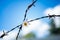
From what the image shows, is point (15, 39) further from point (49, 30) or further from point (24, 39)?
point (49, 30)

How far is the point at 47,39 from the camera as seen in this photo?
0.57 meters

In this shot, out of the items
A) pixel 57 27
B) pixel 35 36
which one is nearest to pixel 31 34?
pixel 35 36

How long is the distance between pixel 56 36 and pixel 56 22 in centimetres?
7

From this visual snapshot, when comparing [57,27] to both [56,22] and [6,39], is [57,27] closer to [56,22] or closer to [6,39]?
[56,22]

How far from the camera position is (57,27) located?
585 millimetres

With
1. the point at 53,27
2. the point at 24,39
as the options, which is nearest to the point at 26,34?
the point at 24,39

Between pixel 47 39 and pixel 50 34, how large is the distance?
0.03 meters

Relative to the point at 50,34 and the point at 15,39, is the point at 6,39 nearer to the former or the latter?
the point at 15,39

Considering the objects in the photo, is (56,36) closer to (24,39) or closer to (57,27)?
(57,27)

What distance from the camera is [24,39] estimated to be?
59 cm

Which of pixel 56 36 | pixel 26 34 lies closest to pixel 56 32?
pixel 56 36

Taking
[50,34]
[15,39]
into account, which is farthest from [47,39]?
[15,39]

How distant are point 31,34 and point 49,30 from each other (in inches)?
3.5

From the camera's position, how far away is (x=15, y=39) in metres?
0.57
